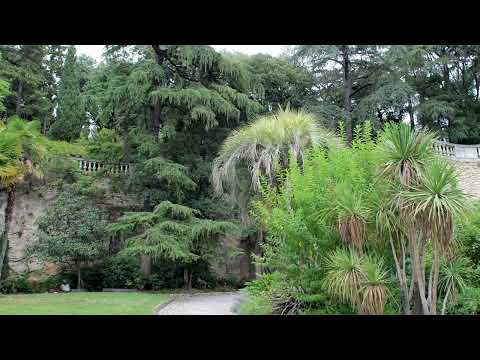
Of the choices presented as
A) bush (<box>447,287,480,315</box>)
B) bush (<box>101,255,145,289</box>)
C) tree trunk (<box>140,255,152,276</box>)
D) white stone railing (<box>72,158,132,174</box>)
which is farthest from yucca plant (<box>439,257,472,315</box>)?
white stone railing (<box>72,158,132,174</box>)

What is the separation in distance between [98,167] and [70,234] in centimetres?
377

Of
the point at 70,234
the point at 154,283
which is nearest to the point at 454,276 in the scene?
the point at 154,283

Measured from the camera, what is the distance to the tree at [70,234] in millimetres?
12984

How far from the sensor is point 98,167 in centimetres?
1650

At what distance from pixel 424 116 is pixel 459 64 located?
143 inches

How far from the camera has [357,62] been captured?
21.3 meters

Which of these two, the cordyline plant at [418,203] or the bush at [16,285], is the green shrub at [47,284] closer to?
the bush at [16,285]

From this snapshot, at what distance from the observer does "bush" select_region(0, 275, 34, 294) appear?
1302cm

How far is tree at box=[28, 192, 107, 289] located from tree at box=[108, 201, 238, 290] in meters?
0.75

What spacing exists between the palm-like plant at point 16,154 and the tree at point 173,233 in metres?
2.77

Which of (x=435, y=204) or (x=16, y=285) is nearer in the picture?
(x=435, y=204)

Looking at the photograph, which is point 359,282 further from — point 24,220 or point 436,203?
point 24,220
